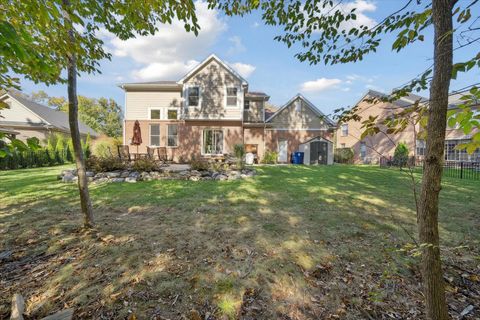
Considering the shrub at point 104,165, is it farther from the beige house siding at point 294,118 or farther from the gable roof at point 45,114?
the gable roof at point 45,114

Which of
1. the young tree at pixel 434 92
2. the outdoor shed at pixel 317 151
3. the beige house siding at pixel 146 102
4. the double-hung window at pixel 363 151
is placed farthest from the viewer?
the double-hung window at pixel 363 151

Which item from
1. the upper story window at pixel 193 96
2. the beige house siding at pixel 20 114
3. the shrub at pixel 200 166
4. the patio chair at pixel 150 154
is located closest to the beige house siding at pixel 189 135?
the patio chair at pixel 150 154

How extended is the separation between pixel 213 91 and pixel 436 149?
16.1 metres

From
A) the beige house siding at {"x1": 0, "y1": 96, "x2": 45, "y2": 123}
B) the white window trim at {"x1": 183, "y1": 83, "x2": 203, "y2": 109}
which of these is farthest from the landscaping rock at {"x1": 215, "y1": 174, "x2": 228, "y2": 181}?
the beige house siding at {"x1": 0, "y1": 96, "x2": 45, "y2": 123}

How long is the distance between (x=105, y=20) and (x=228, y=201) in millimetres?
4496

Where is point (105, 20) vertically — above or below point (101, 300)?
above

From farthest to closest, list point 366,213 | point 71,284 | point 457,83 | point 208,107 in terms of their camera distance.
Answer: point 208,107 < point 366,213 < point 71,284 < point 457,83

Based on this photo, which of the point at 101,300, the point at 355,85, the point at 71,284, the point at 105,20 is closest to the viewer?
the point at 101,300

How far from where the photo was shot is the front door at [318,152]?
18656mm

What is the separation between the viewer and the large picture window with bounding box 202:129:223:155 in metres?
17.3

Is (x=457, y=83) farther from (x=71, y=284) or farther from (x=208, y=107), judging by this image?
(x=208, y=107)

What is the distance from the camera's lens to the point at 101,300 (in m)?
2.28

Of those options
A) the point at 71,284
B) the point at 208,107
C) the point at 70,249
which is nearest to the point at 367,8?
the point at 71,284

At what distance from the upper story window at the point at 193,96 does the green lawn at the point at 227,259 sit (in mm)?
12195
